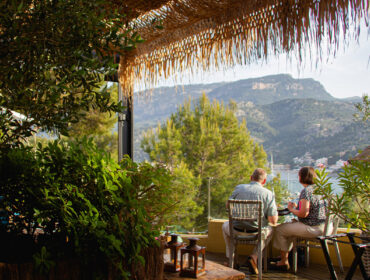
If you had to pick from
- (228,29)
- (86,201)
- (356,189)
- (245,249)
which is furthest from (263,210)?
(86,201)

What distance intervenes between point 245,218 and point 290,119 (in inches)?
895

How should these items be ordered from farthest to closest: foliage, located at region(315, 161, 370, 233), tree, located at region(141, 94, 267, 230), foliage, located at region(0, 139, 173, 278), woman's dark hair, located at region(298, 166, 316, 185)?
tree, located at region(141, 94, 267, 230), woman's dark hair, located at region(298, 166, 316, 185), foliage, located at region(315, 161, 370, 233), foliage, located at region(0, 139, 173, 278)

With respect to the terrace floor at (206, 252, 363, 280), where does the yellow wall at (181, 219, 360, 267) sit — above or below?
above

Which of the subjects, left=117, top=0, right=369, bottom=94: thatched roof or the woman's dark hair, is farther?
the woman's dark hair

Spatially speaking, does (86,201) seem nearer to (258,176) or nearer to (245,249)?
(258,176)

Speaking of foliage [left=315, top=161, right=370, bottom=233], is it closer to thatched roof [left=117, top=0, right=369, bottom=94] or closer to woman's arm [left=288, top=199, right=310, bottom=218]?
thatched roof [left=117, top=0, right=369, bottom=94]

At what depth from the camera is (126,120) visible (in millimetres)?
4867

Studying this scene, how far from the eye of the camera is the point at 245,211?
386 centimetres

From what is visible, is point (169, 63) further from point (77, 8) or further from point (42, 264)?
point (42, 264)

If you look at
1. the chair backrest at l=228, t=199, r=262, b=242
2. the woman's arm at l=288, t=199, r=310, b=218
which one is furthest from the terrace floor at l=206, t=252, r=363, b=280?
the woman's arm at l=288, t=199, r=310, b=218

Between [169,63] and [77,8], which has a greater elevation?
[169,63]

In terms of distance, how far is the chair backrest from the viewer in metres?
3.78

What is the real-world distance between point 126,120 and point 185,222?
14.5 m

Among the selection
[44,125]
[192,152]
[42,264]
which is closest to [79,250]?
[42,264]
